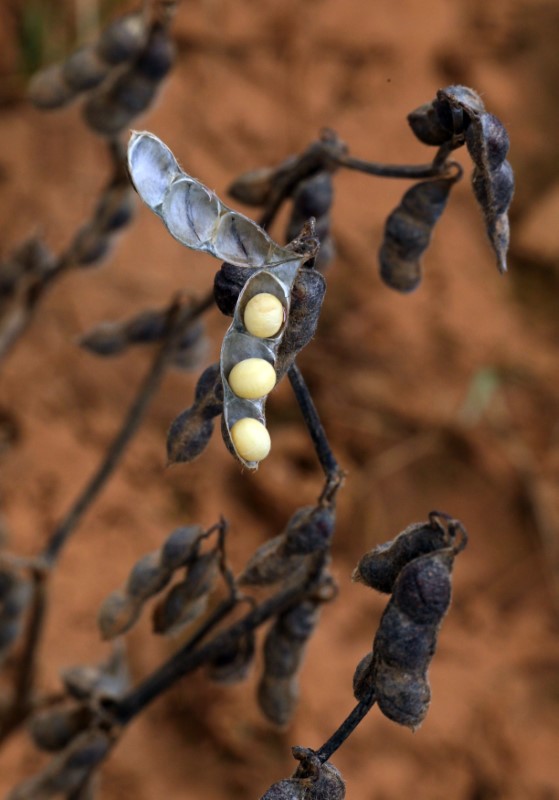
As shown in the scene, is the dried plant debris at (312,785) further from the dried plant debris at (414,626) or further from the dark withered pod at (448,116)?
the dark withered pod at (448,116)

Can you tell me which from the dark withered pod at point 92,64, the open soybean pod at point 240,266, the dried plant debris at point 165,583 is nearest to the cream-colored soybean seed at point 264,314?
the open soybean pod at point 240,266

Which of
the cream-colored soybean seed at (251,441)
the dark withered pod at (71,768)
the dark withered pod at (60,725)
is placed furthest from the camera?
the dark withered pod at (60,725)

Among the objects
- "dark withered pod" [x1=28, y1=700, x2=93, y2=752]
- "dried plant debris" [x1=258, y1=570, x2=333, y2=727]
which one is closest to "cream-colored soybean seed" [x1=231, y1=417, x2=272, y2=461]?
"dried plant debris" [x1=258, y1=570, x2=333, y2=727]

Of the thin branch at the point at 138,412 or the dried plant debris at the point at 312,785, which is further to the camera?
the thin branch at the point at 138,412

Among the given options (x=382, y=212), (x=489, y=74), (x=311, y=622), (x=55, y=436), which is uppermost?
(x=489, y=74)

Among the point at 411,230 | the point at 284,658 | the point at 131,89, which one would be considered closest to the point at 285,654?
the point at 284,658

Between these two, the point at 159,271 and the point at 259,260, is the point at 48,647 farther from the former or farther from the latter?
the point at 259,260

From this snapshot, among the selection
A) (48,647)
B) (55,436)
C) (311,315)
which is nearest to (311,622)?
(311,315)
